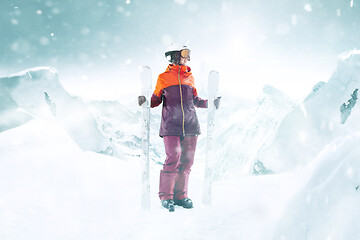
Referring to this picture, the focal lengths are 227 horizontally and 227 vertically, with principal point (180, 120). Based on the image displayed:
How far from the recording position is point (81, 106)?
29.3 metres

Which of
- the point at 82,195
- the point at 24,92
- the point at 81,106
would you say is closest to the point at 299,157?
the point at 82,195

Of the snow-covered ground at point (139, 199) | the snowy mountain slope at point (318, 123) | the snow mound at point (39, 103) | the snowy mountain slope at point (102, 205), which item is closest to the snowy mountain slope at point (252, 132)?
the snowy mountain slope at point (318, 123)

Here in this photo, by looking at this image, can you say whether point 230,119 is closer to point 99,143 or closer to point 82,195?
point 99,143

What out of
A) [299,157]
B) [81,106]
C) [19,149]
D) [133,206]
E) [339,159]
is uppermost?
[81,106]

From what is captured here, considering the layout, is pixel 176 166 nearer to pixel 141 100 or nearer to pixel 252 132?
pixel 141 100

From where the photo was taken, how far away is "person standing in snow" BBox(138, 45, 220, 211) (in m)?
3.41

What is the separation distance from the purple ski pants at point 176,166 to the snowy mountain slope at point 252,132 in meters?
65.3

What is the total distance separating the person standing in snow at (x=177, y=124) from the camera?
3412 millimetres

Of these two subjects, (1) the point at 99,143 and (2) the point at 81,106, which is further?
(2) the point at 81,106

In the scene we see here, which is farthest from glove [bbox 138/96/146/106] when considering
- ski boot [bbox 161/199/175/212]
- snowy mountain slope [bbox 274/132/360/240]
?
snowy mountain slope [bbox 274/132/360/240]

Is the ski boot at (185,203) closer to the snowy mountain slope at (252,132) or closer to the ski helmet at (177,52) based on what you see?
the ski helmet at (177,52)

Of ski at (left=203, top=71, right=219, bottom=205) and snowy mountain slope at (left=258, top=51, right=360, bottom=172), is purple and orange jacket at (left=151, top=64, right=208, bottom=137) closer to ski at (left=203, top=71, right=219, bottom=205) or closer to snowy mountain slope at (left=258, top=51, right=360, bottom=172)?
ski at (left=203, top=71, right=219, bottom=205)

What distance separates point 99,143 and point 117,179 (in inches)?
627

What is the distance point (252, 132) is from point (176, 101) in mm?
91726
